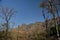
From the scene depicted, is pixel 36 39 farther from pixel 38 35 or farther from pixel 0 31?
pixel 0 31

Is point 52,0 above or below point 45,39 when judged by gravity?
above

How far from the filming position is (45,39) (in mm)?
31859

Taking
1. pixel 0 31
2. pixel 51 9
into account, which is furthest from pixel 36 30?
pixel 51 9

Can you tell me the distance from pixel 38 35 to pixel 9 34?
594 centimetres

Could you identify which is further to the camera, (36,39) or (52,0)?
(36,39)

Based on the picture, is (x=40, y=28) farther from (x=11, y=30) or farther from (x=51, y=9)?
(x=51, y=9)

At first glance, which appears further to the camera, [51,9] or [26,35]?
[26,35]

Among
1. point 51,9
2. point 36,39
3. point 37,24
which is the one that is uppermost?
point 51,9

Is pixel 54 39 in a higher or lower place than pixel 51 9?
lower

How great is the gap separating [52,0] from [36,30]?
16.5 m

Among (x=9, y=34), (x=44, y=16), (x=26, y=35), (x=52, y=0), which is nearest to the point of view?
(x=52, y=0)

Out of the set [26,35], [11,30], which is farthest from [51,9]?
[26,35]

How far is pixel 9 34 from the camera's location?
33375 mm

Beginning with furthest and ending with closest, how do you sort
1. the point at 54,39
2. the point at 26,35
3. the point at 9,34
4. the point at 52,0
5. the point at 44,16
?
the point at 26,35 < the point at 9,34 < the point at 54,39 < the point at 44,16 < the point at 52,0
